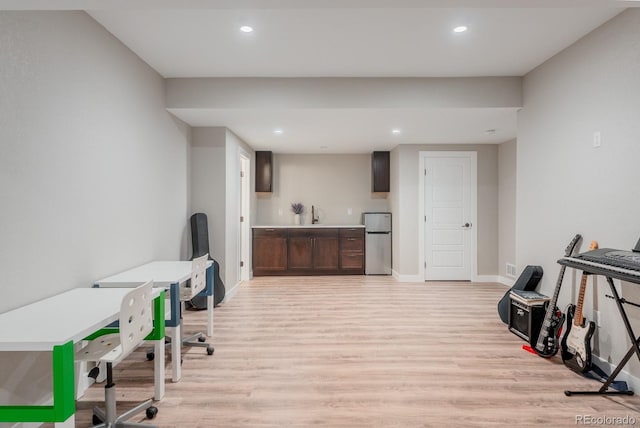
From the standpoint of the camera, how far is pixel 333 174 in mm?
6621

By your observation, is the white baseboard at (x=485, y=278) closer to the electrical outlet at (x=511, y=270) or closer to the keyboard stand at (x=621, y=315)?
the electrical outlet at (x=511, y=270)

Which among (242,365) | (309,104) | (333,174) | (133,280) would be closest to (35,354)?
(133,280)

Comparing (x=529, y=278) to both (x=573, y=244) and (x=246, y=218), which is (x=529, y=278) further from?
(x=246, y=218)

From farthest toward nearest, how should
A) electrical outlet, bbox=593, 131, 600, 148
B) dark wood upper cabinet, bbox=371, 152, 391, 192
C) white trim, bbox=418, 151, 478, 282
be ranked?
dark wood upper cabinet, bbox=371, 152, 391, 192
white trim, bbox=418, 151, 478, 282
electrical outlet, bbox=593, 131, 600, 148

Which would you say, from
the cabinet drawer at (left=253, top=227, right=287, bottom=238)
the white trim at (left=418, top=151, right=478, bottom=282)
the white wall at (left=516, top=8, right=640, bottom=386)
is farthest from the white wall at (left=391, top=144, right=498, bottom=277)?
the white wall at (left=516, top=8, right=640, bottom=386)

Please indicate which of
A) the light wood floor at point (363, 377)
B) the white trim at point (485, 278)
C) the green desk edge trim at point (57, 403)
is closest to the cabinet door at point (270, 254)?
the light wood floor at point (363, 377)

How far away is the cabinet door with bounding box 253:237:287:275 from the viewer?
19.8 ft

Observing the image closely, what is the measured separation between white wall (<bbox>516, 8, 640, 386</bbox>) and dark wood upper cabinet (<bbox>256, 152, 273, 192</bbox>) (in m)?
4.22

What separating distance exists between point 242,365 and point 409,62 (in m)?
3.07

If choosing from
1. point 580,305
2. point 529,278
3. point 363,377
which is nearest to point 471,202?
point 529,278

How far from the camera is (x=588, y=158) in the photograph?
2596 mm

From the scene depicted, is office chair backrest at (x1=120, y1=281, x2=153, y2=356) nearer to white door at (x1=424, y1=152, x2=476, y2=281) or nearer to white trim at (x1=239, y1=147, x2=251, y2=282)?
white trim at (x1=239, y1=147, x2=251, y2=282)

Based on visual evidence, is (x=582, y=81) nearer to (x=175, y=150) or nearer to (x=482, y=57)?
(x=482, y=57)

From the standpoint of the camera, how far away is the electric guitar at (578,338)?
2.38 m
